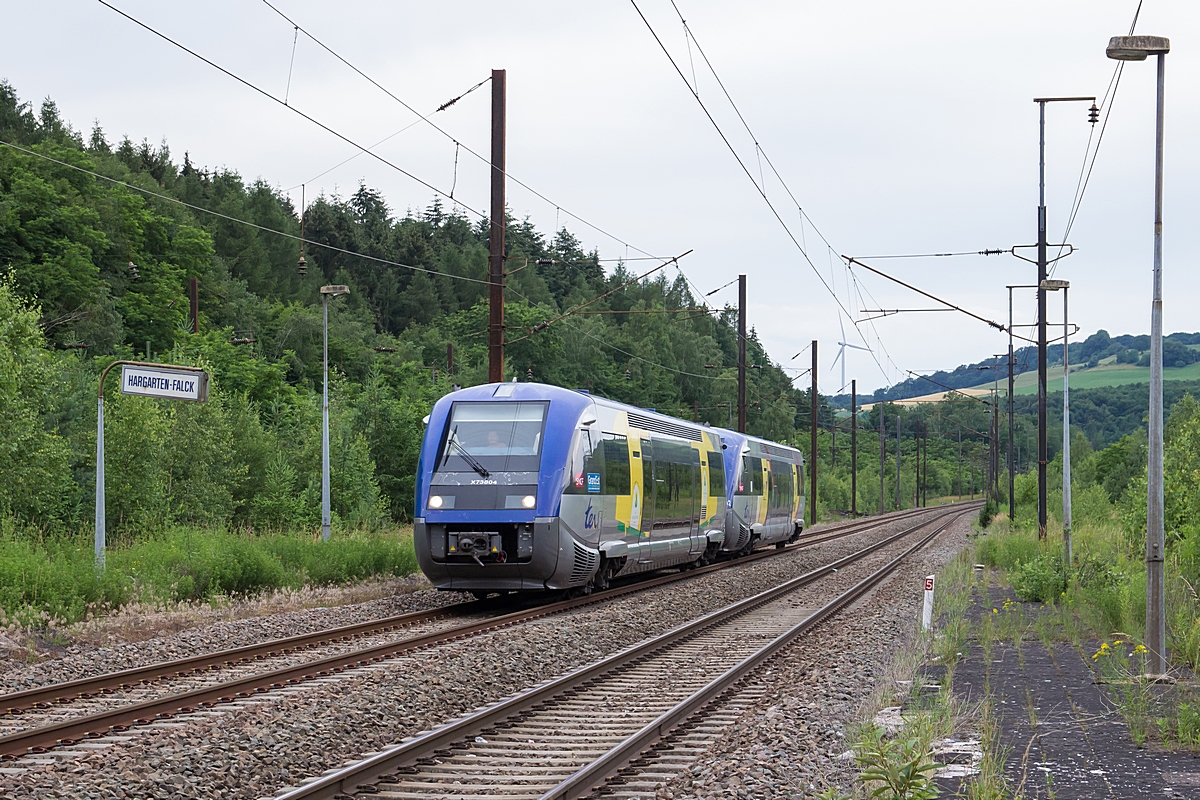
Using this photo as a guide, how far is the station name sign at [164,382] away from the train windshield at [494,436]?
3.89 meters

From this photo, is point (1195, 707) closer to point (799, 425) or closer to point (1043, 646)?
point (1043, 646)

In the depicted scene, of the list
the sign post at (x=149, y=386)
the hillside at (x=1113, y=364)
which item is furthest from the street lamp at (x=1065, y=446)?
the hillside at (x=1113, y=364)

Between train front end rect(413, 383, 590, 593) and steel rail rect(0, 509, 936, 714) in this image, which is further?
train front end rect(413, 383, 590, 593)

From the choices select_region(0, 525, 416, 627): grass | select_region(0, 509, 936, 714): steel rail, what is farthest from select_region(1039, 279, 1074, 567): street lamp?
select_region(0, 525, 416, 627): grass

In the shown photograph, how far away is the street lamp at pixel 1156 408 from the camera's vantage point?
11062mm

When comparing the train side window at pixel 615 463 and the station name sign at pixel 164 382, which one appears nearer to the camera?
the station name sign at pixel 164 382

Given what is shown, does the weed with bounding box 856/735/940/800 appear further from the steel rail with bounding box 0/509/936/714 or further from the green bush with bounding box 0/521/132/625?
the green bush with bounding box 0/521/132/625

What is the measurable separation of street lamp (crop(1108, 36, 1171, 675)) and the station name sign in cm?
1286

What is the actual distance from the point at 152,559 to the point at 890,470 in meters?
101

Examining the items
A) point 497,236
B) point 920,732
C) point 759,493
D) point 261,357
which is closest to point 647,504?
point 497,236

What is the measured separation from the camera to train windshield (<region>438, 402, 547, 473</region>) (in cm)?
1806

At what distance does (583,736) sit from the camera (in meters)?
9.30

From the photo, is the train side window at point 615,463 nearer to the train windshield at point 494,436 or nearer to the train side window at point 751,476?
the train windshield at point 494,436

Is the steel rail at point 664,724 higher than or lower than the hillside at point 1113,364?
lower
